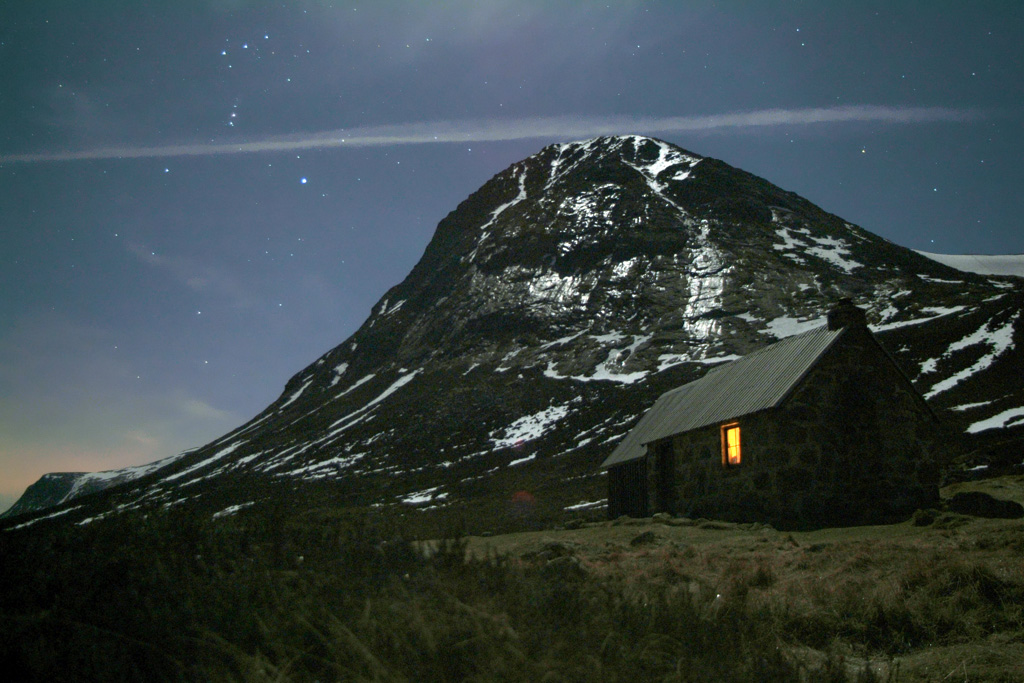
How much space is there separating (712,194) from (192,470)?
105 m

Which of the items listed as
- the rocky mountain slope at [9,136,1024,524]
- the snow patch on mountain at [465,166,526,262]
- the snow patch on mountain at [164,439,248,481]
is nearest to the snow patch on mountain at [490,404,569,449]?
the rocky mountain slope at [9,136,1024,524]

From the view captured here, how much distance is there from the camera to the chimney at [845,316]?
26.6 meters

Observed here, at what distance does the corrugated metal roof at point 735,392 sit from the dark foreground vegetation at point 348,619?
1739 centimetres

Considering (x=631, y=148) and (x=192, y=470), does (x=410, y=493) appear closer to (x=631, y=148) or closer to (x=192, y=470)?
(x=192, y=470)

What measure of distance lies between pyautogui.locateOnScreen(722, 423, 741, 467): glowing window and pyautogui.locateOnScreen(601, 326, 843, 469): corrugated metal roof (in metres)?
0.45

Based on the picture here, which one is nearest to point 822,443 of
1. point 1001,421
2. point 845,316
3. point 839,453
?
point 839,453

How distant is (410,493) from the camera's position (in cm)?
6319

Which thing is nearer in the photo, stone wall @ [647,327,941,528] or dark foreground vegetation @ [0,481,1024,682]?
dark foreground vegetation @ [0,481,1024,682]

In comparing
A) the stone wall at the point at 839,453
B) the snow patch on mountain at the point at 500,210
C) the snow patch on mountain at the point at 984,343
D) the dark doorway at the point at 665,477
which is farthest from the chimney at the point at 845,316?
the snow patch on mountain at the point at 500,210

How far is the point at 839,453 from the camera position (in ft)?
80.8

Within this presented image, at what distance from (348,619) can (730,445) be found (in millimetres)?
23696

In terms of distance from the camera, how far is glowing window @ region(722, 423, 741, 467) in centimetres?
2591

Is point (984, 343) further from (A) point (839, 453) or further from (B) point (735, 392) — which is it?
(A) point (839, 453)

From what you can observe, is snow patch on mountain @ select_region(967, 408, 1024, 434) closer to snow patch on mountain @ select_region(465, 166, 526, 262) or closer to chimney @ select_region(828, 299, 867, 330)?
chimney @ select_region(828, 299, 867, 330)
